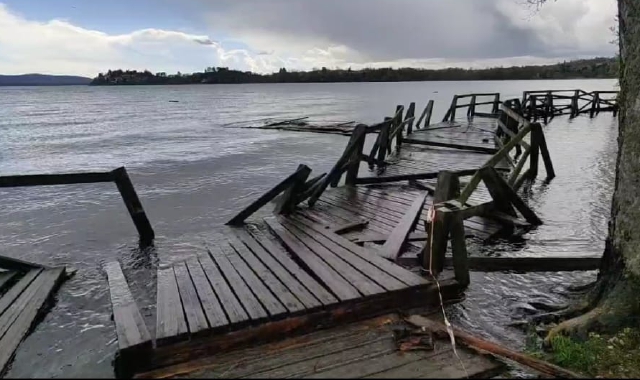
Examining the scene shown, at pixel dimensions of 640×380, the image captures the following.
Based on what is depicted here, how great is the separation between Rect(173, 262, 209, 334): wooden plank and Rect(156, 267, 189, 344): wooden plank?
2.1 inches

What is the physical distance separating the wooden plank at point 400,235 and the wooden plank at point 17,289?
5.71 m

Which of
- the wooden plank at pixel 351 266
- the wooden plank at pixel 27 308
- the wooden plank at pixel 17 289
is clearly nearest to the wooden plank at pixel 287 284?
the wooden plank at pixel 351 266

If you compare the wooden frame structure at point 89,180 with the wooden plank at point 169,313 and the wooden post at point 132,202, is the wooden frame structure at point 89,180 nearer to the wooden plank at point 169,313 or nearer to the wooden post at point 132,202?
the wooden post at point 132,202

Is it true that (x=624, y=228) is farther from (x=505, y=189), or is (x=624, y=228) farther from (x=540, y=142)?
(x=540, y=142)

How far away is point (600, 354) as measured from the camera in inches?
188

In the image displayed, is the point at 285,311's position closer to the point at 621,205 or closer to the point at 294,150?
the point at 621,205

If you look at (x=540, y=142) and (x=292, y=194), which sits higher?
(x=540, y=142)

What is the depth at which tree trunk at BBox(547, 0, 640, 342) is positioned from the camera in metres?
5.31

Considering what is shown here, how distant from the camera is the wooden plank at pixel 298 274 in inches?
222

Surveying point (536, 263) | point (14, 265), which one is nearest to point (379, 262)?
point (536, 263)

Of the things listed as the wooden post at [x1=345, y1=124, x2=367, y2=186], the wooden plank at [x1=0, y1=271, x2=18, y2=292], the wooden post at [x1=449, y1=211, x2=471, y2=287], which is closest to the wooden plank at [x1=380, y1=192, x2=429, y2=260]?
the wooden post at [x1=449, y1=211, x2=471, y2=287]

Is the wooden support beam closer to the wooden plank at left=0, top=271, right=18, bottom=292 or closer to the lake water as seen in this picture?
the lake water

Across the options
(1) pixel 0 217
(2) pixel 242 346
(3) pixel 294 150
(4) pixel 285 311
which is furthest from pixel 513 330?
(3) pixel 294 150

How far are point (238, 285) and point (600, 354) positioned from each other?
4056mm
